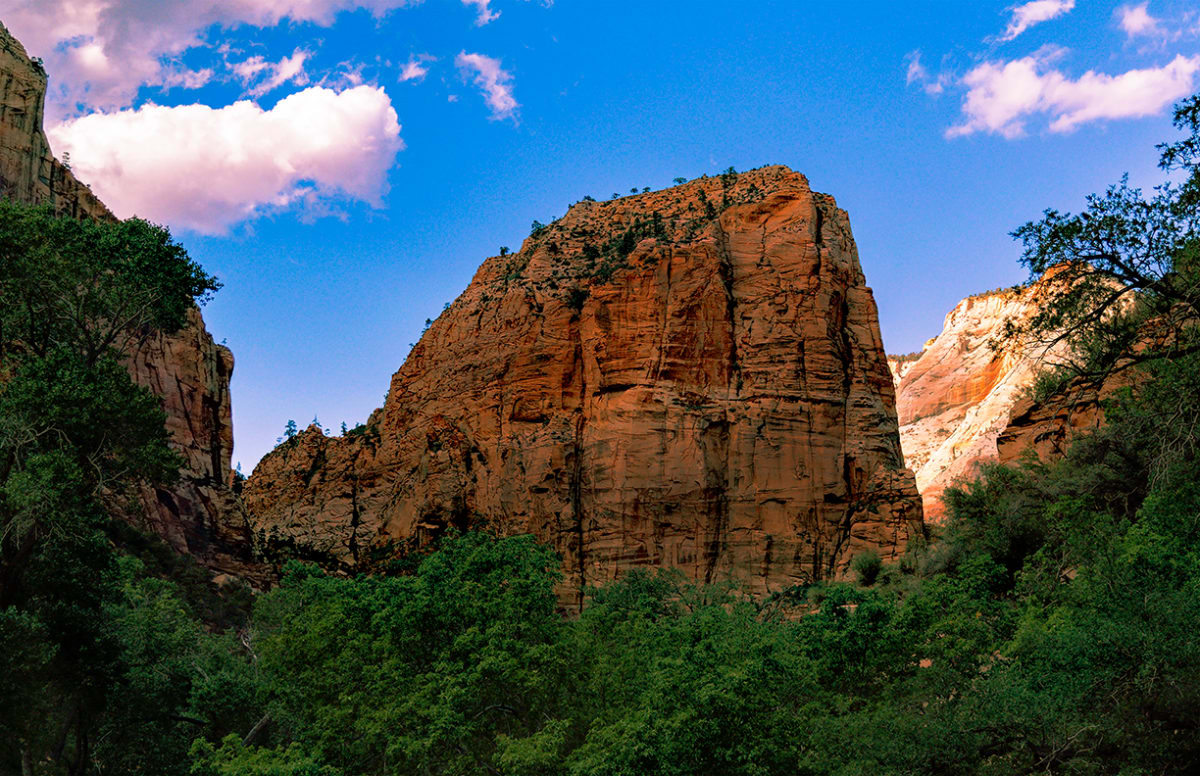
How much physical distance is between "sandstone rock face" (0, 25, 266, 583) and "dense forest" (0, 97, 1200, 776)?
50.1 feet

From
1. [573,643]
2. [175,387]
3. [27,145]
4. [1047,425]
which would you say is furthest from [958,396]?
[573,643]

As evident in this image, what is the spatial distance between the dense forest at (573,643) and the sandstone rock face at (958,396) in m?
52.5

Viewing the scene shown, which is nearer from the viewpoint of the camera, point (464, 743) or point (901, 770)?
point (901, 770)

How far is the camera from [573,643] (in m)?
24.5

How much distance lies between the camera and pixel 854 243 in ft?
204

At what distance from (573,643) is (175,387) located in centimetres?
3442

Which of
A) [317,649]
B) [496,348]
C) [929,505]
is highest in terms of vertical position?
[496,348]

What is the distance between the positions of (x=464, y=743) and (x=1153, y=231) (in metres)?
17.1

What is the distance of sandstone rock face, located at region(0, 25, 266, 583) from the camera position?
149ft

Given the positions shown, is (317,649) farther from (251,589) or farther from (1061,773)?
(251,589)

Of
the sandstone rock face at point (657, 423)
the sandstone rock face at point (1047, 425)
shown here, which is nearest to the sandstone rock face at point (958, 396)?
the sandstone rock face at point (657, 423)

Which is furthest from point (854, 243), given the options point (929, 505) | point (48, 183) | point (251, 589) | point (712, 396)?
point (48, 183)

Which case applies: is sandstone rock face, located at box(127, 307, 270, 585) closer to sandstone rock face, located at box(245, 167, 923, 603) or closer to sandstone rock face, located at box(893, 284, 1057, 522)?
sandstone rock face, located at box(245, 167, 923, 603)

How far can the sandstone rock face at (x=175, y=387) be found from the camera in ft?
149
